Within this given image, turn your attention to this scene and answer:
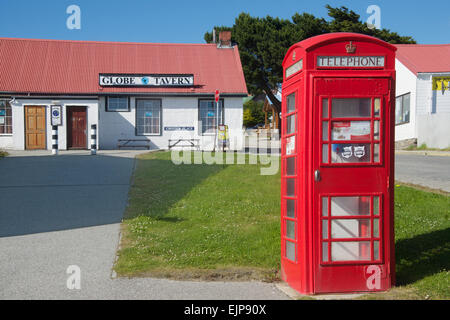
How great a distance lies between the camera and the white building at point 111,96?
80.7 ft

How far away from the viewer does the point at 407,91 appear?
2831 centimetres

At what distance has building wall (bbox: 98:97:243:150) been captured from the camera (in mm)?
26250

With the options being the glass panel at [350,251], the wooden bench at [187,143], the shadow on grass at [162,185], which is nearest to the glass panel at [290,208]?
the glass panel at [350,251]

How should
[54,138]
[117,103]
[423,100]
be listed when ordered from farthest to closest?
1. [423,100]
2. [117,103]
3. [54,138]

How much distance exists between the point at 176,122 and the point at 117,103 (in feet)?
11.1

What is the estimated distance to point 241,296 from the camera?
501 centimetres

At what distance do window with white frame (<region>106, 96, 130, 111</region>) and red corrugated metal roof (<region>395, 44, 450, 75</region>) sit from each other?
16.3m

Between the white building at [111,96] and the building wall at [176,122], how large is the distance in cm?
5

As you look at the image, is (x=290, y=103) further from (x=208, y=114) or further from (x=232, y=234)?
(x=208, y=114)

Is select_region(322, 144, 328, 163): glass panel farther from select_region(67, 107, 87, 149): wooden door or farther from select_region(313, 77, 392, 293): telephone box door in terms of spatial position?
select_region(67, 107, 87, 149): wooden door

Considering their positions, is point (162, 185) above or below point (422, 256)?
above

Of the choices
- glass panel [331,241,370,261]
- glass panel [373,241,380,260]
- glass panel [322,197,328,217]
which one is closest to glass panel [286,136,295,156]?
glass panel [322,197,328,217]

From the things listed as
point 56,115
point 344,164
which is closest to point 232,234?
point 344,164

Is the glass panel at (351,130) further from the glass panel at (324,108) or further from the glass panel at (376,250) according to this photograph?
the glass panel at (376,250)
